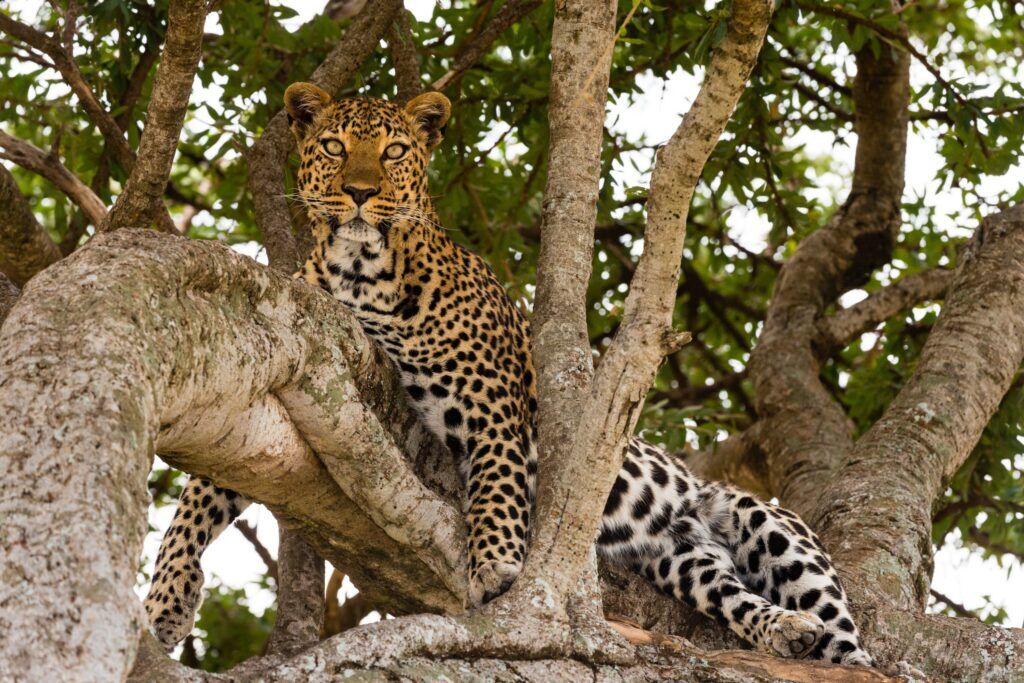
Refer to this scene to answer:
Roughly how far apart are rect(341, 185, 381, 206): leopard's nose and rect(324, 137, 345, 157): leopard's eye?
32 cm

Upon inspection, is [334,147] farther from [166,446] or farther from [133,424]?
[133,424]

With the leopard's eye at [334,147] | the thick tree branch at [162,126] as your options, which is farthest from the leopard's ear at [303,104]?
the thick tree branch at [162,126]

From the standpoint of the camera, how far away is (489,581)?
4844 millimetres

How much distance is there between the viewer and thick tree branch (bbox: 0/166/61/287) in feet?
19.8

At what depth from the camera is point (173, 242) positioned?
12.0 ft

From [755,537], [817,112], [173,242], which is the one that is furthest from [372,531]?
[817,112]

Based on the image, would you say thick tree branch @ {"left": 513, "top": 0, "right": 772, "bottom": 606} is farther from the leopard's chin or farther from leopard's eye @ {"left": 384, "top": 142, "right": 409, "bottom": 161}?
leopard's eye @ {"left": 384, "top": 142, "right": 409, "bottom": 161}

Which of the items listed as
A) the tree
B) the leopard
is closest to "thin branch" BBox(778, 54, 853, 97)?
the tree

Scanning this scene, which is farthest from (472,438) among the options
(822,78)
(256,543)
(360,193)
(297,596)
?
(822,78)

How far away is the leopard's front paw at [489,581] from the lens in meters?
4.84

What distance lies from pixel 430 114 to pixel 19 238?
2030mm

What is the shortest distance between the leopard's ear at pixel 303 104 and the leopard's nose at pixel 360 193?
2.23 feet

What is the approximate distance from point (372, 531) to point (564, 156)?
1705 millimetres

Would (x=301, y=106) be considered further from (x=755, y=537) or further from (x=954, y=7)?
(x=954, y=7)
